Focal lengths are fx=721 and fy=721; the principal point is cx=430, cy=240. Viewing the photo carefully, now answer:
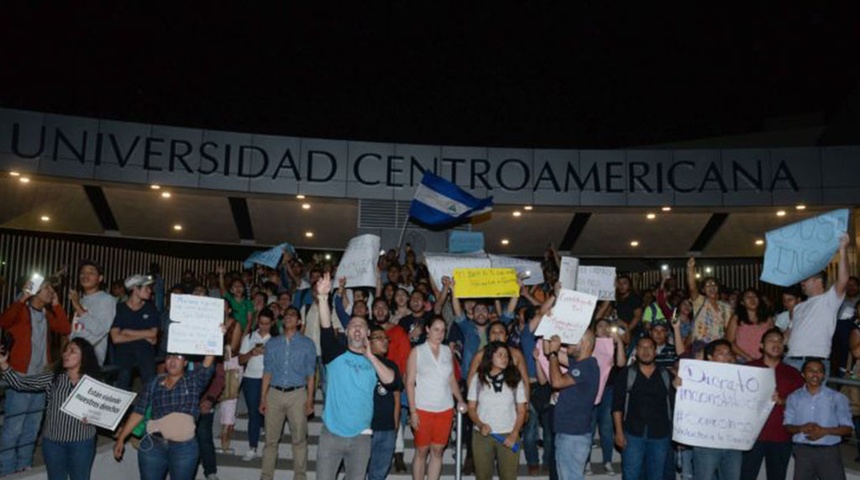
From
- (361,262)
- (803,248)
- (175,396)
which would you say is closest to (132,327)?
(175,396)

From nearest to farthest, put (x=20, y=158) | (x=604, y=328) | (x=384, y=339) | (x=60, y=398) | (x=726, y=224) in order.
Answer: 1. (x=60, y=398)
2. (x=384, y=339)
3. (x=604, y=328)
4. (x=20, y=158)
5. (x=726, y=224)

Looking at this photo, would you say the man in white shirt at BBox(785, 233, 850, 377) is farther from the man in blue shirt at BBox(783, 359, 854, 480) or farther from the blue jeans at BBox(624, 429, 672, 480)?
the blue jeans at BBox(624, 429, 672, 480)

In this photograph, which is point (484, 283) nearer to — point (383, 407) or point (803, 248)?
point (383, 407)

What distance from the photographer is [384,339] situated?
7.32m

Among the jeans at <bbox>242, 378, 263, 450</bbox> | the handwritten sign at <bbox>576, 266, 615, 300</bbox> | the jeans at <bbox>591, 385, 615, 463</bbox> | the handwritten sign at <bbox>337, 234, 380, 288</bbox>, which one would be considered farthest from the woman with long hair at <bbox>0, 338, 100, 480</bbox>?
the handwritten sign at <bbox>576, 266, 615, 300</bbox>

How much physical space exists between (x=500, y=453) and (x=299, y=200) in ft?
41.3

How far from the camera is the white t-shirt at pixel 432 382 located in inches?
305

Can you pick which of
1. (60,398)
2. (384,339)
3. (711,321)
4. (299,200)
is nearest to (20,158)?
(299,200)

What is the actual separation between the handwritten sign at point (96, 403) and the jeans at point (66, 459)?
243 millimetres

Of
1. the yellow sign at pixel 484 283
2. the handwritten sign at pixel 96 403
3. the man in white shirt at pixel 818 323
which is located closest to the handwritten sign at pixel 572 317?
the yellow sign at pixel 484 283

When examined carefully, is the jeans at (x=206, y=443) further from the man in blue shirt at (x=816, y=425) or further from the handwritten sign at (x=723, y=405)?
the man in blue shirt at (x=816, y=425)

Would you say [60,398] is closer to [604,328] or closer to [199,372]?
[199,372]

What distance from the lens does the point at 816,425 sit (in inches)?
280

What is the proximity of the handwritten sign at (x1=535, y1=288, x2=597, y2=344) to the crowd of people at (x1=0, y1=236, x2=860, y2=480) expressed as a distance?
0.48 ft
